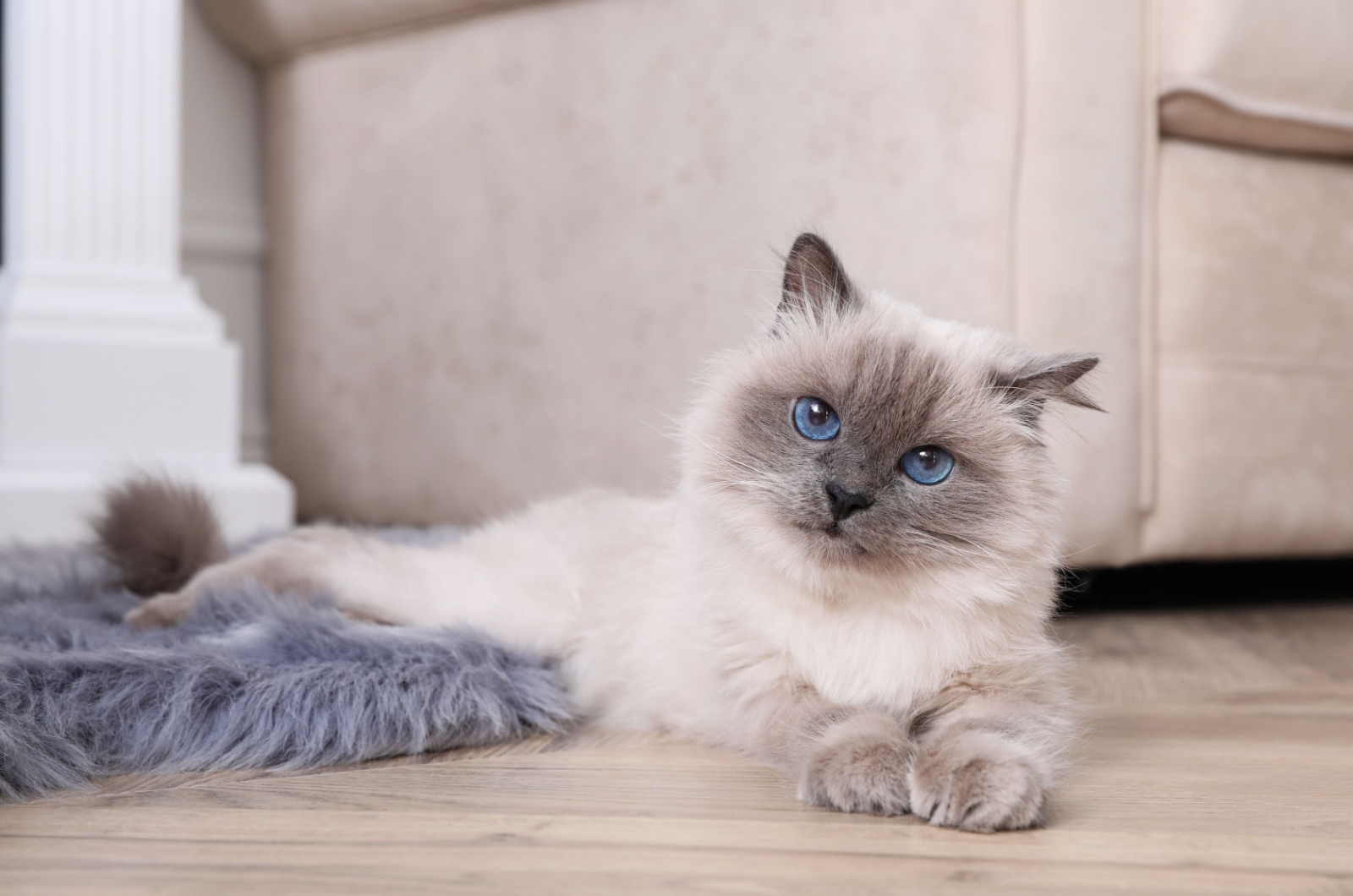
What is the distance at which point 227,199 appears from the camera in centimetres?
328

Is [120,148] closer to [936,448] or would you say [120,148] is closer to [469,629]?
[469,629]

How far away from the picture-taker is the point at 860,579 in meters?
1.09

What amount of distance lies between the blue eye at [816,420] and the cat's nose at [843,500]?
0.23ft

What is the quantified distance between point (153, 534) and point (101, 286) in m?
1.06

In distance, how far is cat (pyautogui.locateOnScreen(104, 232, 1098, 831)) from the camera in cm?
103

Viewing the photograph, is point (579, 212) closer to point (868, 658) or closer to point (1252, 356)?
point (1252, 356)

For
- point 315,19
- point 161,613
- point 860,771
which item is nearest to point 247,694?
point 161,613

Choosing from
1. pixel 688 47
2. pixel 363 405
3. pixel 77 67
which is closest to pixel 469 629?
pixel 688 47

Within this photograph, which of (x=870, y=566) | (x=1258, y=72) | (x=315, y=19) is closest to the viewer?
(x=870, y=566)

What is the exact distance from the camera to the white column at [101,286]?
93.3 inches

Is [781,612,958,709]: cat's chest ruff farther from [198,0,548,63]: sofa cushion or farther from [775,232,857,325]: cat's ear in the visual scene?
[198,0,548,63]: sofa cushion

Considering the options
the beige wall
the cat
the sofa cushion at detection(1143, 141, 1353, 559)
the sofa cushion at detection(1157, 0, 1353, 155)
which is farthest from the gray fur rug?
the beige wall

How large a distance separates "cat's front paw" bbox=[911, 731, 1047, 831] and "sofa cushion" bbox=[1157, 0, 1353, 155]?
4.69 ft

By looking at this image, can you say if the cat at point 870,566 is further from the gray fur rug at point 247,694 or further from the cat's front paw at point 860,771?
the gray fur rug at point 247,694
